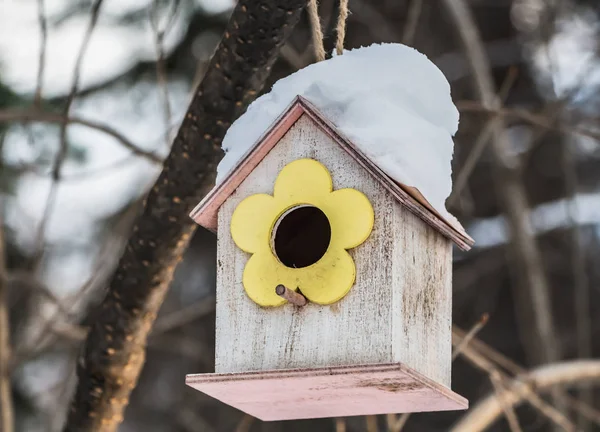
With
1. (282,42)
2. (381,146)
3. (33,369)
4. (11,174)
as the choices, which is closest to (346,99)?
(381,146)

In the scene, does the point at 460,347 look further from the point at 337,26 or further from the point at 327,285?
the point at 337,26

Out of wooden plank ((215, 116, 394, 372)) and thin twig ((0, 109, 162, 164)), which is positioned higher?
thin twig ((0, 109, 162, 164))

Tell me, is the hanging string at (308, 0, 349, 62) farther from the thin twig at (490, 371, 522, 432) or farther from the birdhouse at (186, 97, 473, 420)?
the thin twig at (490, 371, 522, 432)

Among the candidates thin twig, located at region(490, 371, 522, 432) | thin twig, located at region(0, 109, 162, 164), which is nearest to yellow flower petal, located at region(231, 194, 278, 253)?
thin twig, located at region(0, 109, 162, 164)

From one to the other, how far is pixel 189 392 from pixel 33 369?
1282 millimetres

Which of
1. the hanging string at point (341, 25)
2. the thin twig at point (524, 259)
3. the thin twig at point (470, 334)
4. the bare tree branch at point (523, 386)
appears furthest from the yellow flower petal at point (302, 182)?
the thin twig at point (524, 259)

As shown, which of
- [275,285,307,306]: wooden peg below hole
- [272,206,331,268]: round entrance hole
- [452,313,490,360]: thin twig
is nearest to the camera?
[275,285,307,306]: wooden peg below hole

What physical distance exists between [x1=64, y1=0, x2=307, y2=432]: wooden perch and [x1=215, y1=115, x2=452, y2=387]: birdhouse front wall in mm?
183

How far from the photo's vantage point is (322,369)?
1.47m

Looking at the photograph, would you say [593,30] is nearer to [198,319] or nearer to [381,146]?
[198,319]

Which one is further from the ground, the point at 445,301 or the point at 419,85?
the point at 419,85

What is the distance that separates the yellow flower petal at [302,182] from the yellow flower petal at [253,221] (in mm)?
27

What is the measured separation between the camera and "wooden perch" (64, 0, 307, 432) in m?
1.75

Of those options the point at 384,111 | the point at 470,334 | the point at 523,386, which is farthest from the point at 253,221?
the point at 523,386
